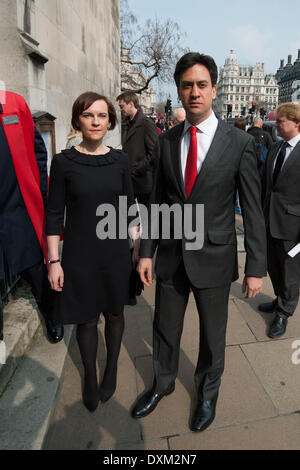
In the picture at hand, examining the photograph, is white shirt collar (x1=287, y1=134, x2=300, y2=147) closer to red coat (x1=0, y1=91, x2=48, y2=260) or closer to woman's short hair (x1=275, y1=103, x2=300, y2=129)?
woman's short hair (x1=275, y1=103, x2=300, y2=129)

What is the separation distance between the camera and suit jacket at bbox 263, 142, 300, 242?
312 centimetres

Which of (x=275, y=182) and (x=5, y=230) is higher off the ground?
(x=275, y=182)

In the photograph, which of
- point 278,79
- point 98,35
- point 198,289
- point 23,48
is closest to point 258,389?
point 198,289

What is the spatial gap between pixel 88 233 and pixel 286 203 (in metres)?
1.98

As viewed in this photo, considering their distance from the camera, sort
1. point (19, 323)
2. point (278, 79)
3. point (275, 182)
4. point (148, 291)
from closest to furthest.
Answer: point (19, 323) → point (275, 182) → point (148, 291) → point (278, 79)

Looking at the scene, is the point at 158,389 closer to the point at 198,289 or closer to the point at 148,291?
the point at 198,289

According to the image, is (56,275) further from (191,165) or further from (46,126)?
(46,126)

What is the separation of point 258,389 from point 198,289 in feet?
3.27

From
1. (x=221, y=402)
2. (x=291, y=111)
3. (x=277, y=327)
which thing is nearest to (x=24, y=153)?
(x=221, y=402)

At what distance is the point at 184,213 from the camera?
1957 mm

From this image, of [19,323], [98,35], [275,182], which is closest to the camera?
[19,323]

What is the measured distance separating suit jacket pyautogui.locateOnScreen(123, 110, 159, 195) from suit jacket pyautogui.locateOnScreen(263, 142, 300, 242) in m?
1.67

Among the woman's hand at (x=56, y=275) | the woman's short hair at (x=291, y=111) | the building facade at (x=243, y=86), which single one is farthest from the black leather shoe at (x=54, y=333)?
the building facade at (x=243, y=86)

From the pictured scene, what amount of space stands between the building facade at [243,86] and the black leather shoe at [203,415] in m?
149
